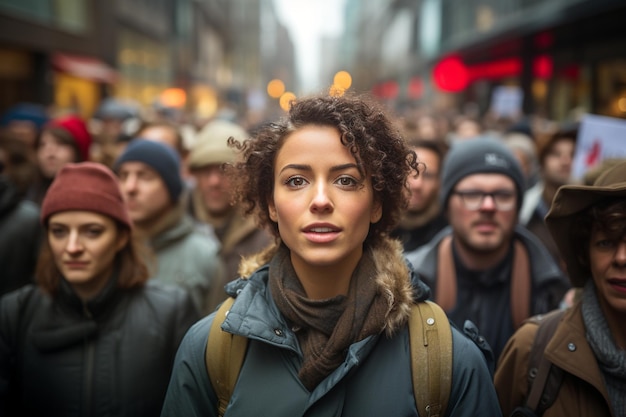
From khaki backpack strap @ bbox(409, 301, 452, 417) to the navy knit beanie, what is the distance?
127 inches

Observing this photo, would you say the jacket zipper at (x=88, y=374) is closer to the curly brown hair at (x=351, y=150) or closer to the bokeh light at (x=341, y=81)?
the curly brown hair at (x=351, y=150)

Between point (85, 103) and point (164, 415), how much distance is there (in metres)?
28.7

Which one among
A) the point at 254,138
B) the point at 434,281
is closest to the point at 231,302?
the point at 254,138

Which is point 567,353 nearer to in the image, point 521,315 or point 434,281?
point 521,315

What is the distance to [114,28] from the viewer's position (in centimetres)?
3125

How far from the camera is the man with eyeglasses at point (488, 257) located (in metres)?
4.07

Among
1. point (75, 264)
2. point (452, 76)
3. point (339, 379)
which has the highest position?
point (452, 76)

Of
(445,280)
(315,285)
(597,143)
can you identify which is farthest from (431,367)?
(597,143)

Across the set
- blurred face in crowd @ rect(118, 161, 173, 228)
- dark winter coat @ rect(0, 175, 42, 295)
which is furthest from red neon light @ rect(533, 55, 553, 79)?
dark winter coat @ rect(0, 175, 42, 295)

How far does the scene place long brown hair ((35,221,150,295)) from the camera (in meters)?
3.69

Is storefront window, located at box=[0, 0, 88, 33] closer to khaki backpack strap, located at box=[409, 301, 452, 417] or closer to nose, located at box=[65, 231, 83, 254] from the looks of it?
nose, located at box=[65, 231, 83, 254]

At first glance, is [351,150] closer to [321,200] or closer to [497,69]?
[321,200]

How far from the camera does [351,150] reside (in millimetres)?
2576

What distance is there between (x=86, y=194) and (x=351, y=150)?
1.81 meters
